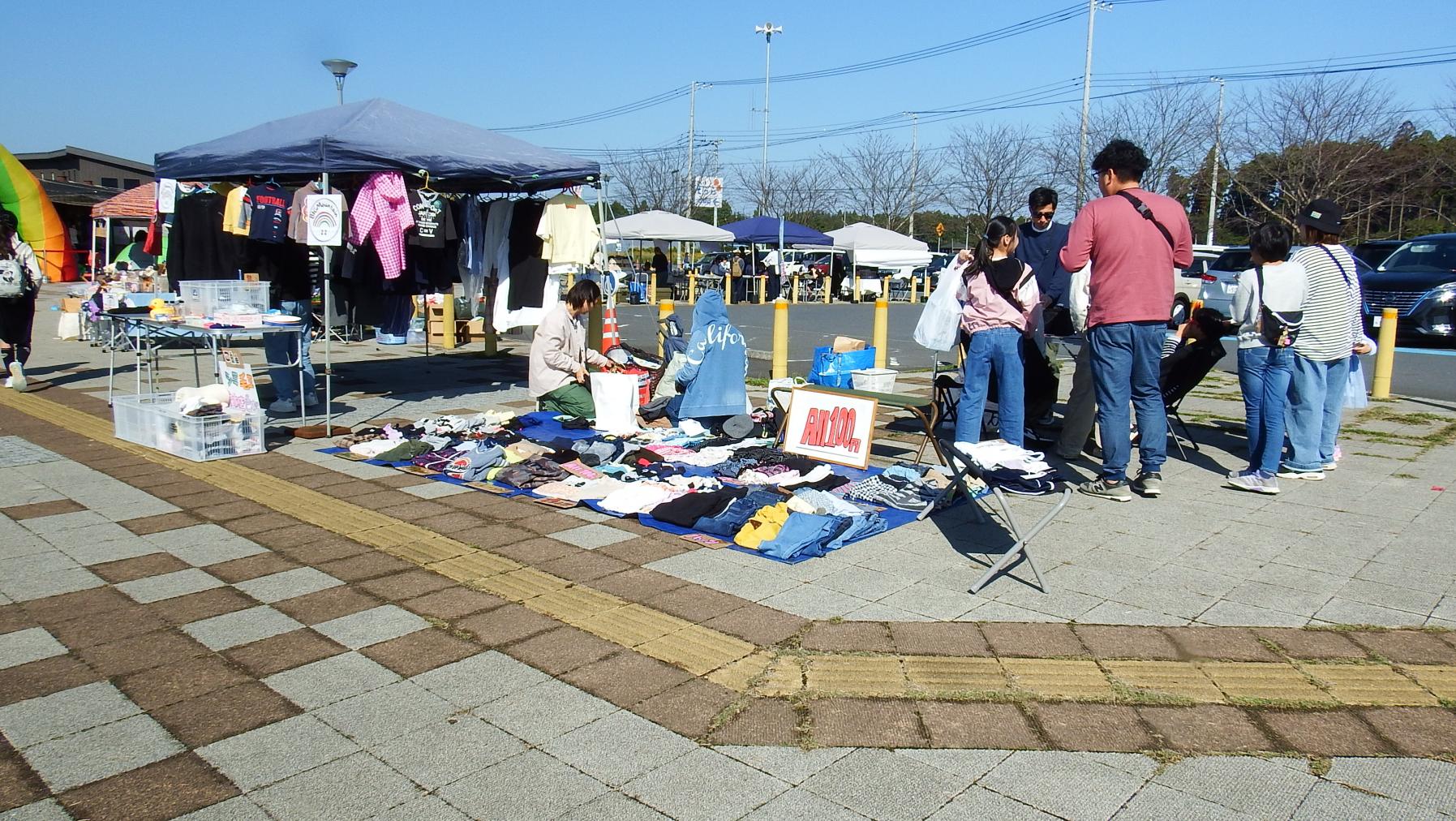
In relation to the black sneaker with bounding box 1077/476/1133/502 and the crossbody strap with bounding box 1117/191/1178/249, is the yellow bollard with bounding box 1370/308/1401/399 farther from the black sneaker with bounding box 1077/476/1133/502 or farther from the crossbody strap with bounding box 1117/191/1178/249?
the crossbody strap with bounding box 1117/191/1178/249

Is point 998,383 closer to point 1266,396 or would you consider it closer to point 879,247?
point 1266,396

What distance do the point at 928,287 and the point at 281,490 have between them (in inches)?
1238

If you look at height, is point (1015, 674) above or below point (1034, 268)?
below

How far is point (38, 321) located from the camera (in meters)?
18.6

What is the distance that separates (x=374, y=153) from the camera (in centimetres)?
830

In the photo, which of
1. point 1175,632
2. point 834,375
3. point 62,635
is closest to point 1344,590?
point 1175,632

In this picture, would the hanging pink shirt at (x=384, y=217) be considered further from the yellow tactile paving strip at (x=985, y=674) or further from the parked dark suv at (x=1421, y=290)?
the parked dark suv at (x=1421, y=290)

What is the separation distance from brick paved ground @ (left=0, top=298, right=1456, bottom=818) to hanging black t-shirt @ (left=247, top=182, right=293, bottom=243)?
405cm

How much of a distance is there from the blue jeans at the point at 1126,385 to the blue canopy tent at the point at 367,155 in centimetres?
557

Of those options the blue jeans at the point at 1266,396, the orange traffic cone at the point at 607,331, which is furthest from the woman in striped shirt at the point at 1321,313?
the orange traffic cone at the point at 607,331

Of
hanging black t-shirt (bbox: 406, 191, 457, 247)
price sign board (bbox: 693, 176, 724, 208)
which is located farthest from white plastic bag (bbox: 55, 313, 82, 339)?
price sign board (bbox: 693, 176, 724, 208)

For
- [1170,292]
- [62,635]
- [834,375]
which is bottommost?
[62,635]

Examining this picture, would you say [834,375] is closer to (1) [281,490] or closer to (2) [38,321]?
(1) [281,490]

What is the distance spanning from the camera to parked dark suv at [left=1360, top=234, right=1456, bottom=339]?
15750mm
